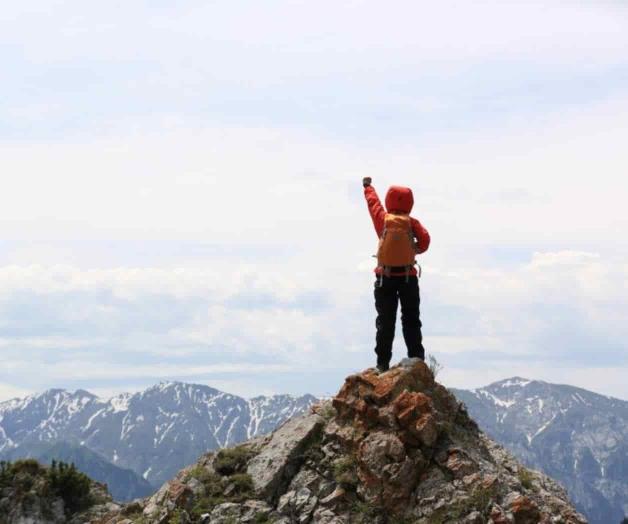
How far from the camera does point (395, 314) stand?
1998cm

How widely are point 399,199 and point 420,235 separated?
1009 millimetres

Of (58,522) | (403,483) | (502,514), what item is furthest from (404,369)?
(58,522)

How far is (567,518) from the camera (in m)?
16.6

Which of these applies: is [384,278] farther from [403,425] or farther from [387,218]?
[403,425]

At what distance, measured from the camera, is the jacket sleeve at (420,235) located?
64.4 feet

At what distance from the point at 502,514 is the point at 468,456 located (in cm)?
150

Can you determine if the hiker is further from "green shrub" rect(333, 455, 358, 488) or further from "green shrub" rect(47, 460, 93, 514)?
"green shrub" rect(47, 460, 93, 514)

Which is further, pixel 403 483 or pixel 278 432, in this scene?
pixel 278 432

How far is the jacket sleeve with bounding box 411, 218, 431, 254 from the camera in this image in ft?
64.4

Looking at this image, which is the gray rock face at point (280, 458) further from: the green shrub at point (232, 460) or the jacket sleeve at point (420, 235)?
the jacket sleeve at point (420, 235)

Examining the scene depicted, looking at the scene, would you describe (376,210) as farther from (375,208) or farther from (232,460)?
(232,460)

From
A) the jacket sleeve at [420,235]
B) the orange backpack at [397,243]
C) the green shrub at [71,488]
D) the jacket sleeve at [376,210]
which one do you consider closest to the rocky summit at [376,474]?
the orange backpack at [397,243]

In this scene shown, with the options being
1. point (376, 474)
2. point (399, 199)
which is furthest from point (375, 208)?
point (376, 474)

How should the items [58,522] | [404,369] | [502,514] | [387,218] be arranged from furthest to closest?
[58,522], [387,218], [404,369], [502,514]
